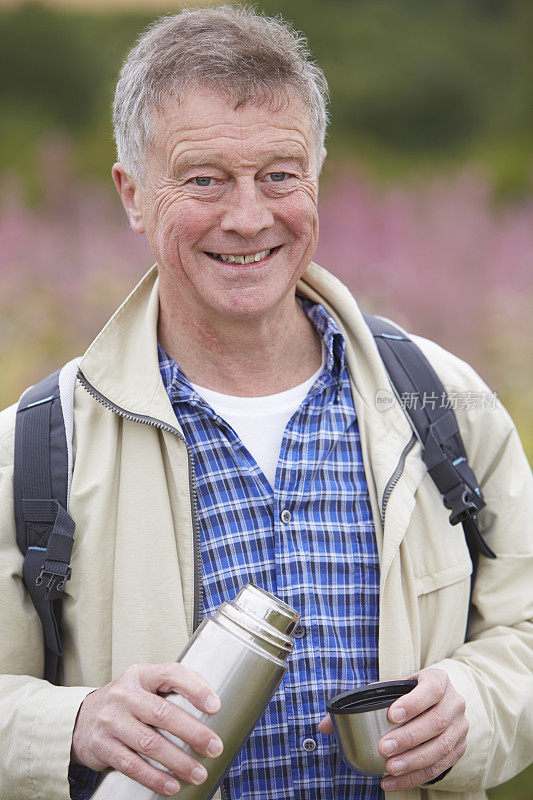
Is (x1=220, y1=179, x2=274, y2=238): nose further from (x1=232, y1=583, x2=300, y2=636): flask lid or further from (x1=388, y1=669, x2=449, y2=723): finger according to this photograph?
(x1=388, y1=669, x2=449, y2=723): finger

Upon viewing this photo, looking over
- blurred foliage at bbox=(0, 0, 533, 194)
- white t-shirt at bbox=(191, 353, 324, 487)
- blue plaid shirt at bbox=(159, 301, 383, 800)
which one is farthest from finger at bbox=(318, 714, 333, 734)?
blurred foliage at bbox=(0, 0, 533, 194)

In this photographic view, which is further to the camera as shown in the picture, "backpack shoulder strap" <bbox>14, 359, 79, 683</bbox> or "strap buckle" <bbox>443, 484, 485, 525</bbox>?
"strap buckle" <bbox>443, 484, 485, 525</bbox>

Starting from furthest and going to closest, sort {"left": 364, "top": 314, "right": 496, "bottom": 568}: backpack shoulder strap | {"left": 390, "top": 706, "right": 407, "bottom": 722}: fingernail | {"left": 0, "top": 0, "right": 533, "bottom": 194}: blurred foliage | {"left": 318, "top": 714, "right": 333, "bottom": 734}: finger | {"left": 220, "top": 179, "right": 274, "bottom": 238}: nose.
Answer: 1. {"left": 0, "top": 0, "right": 533, "bottom": 194}: blurred foliage
2. {"left": 364, "top": 314, "right": 496, "bottom": 568}: backpack shoulder strap
3. {"left": 220, "top": 179, "right": 274, "bottom": 238}: nose
4. {"left": 318, "top": 714, "right": 333, "bottom": 734}: finger
5. {"left": 390, "top": 706, "right": 407, "bottom": 722}: fingernail

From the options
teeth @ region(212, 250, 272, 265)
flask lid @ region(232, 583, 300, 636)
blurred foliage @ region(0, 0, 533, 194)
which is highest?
blurred foliage @ region(0, 0, 533, 194)

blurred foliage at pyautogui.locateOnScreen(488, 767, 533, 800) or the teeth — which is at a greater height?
the teeth

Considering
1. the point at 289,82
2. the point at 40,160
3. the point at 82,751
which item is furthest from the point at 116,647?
the point at 40,160

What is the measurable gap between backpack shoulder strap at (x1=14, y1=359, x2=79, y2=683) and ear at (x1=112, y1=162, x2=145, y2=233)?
0.46 m

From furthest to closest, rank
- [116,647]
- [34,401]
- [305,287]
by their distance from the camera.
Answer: [305,287] → [34,401] → [116,647]

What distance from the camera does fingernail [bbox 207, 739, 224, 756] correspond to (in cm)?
138

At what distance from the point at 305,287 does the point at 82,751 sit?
3.76 feet

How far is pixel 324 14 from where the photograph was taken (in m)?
5.79

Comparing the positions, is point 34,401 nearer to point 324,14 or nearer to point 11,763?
point 11,763

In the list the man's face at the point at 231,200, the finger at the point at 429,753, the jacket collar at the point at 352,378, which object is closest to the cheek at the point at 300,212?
the man's face at the point at 231,200

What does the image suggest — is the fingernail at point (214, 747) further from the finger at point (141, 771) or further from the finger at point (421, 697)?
the finger at point (421, 697)
